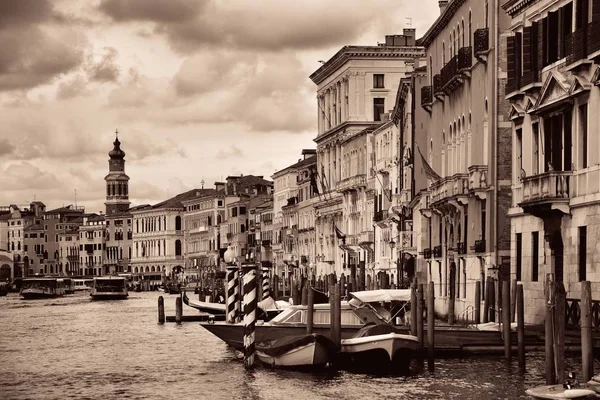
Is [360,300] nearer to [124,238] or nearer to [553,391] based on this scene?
[553,391]

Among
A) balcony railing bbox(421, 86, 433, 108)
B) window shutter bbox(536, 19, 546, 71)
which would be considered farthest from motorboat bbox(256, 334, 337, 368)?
balcony railing bbox(421, 86, 433, 108)

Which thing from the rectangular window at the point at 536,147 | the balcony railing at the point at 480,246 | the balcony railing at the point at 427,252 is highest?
the rectangular window at the point at 536,147

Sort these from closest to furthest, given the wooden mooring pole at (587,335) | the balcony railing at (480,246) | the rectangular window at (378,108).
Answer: the wooden mooring pole at (587,335), the balcony railing at (480,246), the rectangular window at (378,108)

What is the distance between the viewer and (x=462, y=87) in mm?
42375

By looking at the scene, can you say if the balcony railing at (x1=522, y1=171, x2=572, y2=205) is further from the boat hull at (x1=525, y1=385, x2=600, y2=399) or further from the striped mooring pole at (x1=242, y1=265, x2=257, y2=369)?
the boat hull at (x1=525, y1=385, x2=600, y2=399)

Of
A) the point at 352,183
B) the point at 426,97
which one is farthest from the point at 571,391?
→ the point at 352,183

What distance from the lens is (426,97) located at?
160 ft

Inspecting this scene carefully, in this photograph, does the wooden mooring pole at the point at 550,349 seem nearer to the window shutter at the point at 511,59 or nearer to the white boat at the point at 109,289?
the window shutter at the point at 511,59

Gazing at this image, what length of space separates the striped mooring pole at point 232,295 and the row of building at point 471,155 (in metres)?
5.75

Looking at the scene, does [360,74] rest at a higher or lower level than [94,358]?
higher

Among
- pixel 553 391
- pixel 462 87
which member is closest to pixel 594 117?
pixel 553 391

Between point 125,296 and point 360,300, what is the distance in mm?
69993

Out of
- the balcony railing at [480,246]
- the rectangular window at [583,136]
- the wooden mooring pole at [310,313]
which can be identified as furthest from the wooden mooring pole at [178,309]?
the rectangular window at [583,136]

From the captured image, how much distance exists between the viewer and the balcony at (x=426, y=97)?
48.5 m
